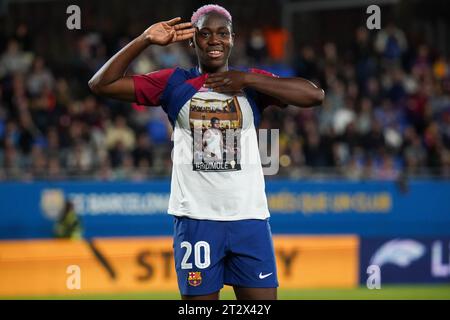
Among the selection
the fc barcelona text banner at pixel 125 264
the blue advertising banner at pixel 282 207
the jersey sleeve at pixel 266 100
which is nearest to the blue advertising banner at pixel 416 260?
the fc barcelona text banner at pixel 125 264

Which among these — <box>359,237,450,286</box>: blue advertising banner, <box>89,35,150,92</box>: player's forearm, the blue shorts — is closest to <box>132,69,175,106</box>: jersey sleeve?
<box>89,35,150,92</box>: player's forearm

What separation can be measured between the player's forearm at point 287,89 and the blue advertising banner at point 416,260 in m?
8.55

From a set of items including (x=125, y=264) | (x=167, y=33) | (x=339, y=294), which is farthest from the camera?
(x=125, y=264)

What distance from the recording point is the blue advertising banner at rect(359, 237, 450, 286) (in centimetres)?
1334

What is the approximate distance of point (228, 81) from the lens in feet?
16.3

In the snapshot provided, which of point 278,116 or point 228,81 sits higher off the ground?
point 228,81

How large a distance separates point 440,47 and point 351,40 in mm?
1864

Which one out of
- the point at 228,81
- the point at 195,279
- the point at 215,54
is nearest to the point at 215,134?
the point at 228,81

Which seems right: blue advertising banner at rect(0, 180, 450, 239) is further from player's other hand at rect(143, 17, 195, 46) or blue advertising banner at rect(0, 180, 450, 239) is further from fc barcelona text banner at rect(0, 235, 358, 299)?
player's other hand at rect(143, 17, 195, 46)

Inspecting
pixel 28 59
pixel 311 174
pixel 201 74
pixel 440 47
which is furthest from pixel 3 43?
pixel 201 74

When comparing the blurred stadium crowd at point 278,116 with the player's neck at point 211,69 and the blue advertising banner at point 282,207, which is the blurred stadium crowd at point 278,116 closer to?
the blue advertising banner at point 282,207

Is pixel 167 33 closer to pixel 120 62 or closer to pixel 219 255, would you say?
pixel 120 62

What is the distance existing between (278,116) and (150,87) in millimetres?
10742
